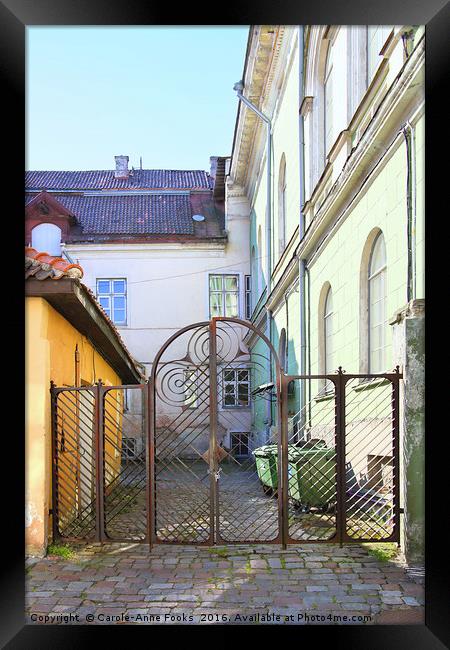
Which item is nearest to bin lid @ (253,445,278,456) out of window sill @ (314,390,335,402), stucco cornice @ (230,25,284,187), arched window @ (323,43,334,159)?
window sill @ (314,390,335,402)

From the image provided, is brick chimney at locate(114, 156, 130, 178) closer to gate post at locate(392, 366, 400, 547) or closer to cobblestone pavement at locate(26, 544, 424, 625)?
cobblestone pavement at locate(26, 544, 424, 625)

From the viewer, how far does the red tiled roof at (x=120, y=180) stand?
2798 centimetres

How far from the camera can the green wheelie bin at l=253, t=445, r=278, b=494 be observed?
10.9 meters

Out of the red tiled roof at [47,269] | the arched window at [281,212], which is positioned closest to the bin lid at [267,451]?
the red tiled roof at [47,269]

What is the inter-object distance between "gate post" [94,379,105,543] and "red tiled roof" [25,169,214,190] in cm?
2043

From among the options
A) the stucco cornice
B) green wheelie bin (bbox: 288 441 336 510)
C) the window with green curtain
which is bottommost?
green wheelie bin (bbox: 288 441 336 510)

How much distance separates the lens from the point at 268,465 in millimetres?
11062

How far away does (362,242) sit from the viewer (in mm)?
9219

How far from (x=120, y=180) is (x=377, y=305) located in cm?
2175

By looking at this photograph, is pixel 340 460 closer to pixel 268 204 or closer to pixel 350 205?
pixel 350 205

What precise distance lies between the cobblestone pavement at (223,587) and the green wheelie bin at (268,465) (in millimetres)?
3220

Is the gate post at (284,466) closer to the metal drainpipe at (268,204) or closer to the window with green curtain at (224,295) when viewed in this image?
the metal drainpipe at (268,204)

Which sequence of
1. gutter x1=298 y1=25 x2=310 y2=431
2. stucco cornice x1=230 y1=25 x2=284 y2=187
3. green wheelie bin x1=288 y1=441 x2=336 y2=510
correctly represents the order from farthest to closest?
stucco cornice x1=230 y1=25 x2=284 y2=187
gutter x1=298 y1=25 x2=310 y2=431
green wheelie bin x1=288 y1=441 x2=336 y2=510
